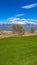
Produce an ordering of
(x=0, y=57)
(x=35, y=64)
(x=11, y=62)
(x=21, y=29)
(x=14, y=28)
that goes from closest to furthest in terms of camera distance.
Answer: (x=35, y=64) < (x=11, y=62) < (x=0, y=57) < (x=21, y=29) < (x=14, y=28)

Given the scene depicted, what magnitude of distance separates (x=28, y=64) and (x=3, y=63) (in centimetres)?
154

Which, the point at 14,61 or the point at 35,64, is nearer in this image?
the point at 35,64

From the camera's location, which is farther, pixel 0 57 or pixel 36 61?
pixel 0 57

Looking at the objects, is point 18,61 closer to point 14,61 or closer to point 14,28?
point 14,61

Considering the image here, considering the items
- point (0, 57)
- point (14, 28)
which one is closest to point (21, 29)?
point (14, 28)

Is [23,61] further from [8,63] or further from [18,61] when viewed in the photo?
[8,63]

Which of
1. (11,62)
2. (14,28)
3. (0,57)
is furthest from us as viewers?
(14,28)

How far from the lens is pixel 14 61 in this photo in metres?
10.3

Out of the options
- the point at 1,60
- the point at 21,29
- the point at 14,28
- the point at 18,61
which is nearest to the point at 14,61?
the point at 18,61

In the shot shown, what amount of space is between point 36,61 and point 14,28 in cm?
6220

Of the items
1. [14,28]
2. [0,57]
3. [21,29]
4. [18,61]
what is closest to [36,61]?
[18,61]

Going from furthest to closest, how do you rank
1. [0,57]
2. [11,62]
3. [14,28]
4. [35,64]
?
1. [14,28]
2. [0,57]
3. [11,62]
4. [35,64]

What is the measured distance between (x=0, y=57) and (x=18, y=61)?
173 centimetres

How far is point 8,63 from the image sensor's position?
987cm
